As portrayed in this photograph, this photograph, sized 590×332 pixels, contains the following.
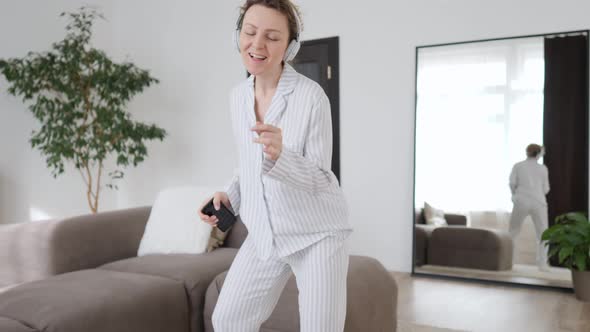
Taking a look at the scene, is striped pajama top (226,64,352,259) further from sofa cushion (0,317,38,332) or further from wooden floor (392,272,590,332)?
wooden floor (392,272,590,332)

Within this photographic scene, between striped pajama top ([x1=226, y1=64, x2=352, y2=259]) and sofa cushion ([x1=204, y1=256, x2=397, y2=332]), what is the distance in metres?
0.70

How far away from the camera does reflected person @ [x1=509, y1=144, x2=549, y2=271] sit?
351 centimetres

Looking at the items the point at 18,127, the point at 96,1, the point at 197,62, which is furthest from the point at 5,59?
the point at 197,62

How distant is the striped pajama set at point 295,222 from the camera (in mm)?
1183

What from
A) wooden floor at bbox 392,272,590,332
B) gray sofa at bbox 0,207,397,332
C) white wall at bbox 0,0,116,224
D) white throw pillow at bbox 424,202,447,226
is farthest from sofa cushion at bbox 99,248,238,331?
white wall at bbox 0,0,116,224

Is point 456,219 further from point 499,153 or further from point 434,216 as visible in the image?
point 499,153

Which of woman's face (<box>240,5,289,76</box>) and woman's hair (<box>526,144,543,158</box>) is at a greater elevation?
woman's face (<box>240,5,289,76</box>)

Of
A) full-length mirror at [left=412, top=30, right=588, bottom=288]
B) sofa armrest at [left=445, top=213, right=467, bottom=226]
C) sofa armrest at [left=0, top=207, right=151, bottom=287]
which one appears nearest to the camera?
sofa armrest at [left=0, top=207, right=151, bottom=287]

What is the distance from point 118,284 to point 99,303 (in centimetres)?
20

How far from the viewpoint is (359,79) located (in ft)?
13.7

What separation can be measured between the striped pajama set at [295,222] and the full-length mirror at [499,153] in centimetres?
268

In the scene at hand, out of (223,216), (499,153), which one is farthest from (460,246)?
(223,216)

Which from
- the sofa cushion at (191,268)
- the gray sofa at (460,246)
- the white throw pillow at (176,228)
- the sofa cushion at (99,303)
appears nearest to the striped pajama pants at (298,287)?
the sofa cushion at (99,303)

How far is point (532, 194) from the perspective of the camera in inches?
139
